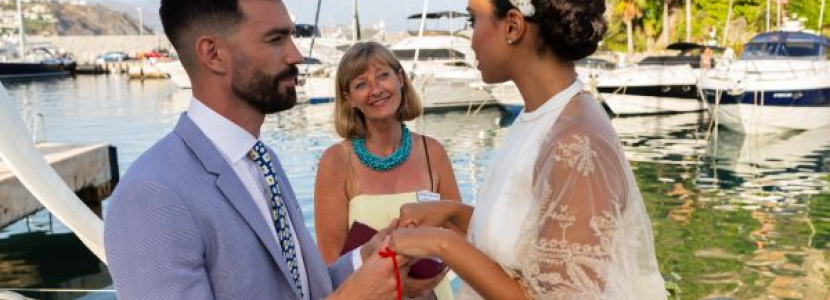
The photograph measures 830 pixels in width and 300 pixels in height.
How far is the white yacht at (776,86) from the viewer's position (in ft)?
81.3

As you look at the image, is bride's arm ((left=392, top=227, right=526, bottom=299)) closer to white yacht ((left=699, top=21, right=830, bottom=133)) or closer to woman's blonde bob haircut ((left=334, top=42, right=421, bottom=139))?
woman's blonde bob haircut ((left=334, top=42, right=421, bottom=139))

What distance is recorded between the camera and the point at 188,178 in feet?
5.60

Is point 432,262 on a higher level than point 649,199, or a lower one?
higher

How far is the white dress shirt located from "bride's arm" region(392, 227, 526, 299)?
34 centimetres

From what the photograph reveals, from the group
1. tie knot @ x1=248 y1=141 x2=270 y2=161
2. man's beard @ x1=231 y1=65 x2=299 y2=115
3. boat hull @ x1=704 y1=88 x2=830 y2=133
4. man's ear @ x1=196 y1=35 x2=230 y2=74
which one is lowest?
boat hull @ x1=704 y1=88 x2=830 y2=133

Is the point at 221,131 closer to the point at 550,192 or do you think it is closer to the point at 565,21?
the point at 550,192

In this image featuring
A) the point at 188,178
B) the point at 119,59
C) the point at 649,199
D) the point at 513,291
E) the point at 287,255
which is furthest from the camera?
the point at 119,59

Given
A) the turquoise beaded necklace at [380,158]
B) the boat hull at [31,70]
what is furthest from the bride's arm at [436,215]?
the boat hull at [31,70]

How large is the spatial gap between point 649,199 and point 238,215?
14358 millimetres

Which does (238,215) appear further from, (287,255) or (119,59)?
(119,59)

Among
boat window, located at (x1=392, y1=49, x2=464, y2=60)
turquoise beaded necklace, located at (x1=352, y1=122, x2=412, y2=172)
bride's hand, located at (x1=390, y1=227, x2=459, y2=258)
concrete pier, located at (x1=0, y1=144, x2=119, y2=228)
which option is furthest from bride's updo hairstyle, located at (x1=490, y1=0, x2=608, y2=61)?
boat window, located at (x1=392, y1=49, x2=464, y2=60)

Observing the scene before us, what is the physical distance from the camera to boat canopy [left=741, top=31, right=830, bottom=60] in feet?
85.0

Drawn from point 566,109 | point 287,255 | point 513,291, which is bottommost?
point 513,291

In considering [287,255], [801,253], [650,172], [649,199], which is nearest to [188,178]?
[287,255]
